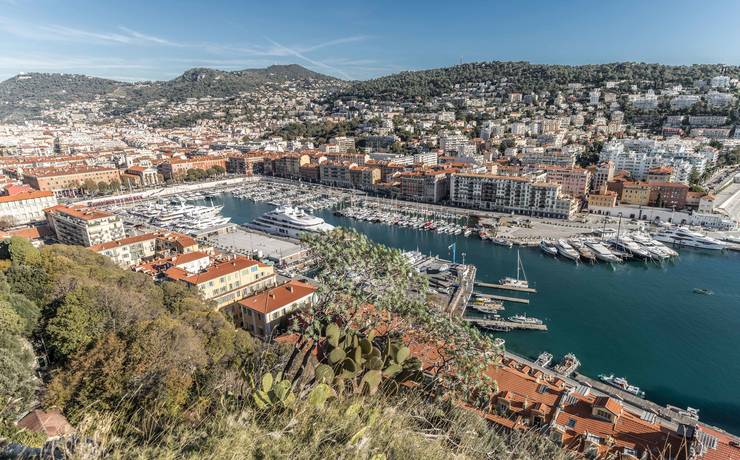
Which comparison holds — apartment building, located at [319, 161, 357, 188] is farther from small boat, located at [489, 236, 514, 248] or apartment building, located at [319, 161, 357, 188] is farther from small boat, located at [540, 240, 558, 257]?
small boat, located at [540, 240, 558, 257]

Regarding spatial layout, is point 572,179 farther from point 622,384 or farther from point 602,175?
point 622,384

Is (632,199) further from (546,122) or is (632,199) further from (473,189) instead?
(546,122)

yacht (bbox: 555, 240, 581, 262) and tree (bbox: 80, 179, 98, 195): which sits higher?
tree (bbox: 80, 179, 98, 195)

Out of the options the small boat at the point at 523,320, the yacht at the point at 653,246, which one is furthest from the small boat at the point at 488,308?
the yacht at the point at 653,246

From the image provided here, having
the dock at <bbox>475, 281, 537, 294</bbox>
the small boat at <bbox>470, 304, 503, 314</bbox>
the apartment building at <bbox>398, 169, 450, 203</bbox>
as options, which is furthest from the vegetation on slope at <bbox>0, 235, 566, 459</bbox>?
the apartment building at <bbox>398, 169, 450, 203</bbox>

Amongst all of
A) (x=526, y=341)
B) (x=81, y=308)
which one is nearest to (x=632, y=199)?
(x=526, y=341)

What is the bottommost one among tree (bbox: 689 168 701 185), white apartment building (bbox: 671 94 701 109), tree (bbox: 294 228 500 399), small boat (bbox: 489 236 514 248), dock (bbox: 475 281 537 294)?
small boat (bbox: 489 236 514 248)
